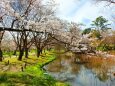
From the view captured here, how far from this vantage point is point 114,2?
25297 mm

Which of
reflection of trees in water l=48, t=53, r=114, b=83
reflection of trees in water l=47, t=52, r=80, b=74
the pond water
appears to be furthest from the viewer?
reflection of trees in water l=47, t=52, r=80, b=74

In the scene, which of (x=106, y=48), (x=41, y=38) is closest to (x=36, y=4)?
(x=41, y=38)

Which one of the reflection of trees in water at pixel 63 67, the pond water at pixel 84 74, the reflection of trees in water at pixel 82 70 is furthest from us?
the reflection of trees in water at pixel 63 67

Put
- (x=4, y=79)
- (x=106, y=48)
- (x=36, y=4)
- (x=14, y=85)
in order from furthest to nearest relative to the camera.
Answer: (x=106, y=48), (x=36, y=4), (x=4, y=79), (x=14, y=85)

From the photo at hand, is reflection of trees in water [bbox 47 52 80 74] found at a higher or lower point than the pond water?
higher

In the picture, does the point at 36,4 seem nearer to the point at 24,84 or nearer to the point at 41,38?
the point at 41,38

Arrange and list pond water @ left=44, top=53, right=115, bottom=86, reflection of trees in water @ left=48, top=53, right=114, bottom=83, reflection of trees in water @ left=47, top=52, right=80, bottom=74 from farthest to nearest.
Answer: reflection of trees in water @ left=47, top=52, right=80, bottom=74 → reflection of trees in water @ left=48, top=53, right=114, bottom=83 → pond water @ left=44, top=53, right=115, bottom=86

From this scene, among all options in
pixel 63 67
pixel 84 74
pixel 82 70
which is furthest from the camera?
pixel 63 67

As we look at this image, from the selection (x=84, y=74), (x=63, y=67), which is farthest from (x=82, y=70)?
(x=63, y=67)

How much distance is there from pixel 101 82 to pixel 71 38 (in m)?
8.79

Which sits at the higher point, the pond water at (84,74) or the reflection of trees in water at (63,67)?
the reflection of trees in water at (63,67)

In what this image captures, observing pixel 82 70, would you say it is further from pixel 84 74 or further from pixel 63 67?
pixel 63 67

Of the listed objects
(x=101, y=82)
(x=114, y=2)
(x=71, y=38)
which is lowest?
(x=101, y=82)

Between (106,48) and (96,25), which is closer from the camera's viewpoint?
(106,48)
